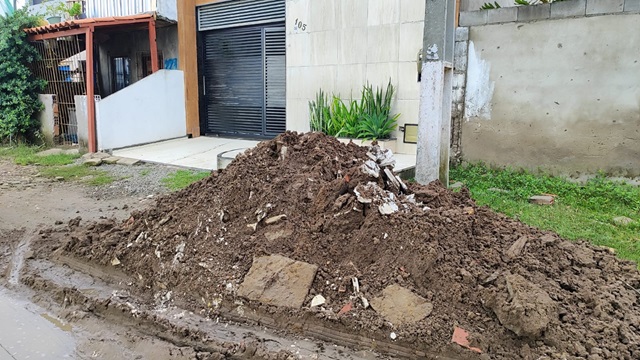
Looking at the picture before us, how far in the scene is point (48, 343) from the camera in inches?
127

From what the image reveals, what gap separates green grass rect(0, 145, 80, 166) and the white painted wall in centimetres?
77

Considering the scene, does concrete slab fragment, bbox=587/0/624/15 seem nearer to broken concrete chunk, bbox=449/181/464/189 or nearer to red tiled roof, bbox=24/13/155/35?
broken concrete chunk, bbox=449/181/464/189

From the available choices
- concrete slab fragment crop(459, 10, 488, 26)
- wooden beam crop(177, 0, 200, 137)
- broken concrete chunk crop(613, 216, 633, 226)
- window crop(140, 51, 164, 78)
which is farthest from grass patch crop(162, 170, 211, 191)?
broken concrete chunk crop(613, 216, 633, 226)

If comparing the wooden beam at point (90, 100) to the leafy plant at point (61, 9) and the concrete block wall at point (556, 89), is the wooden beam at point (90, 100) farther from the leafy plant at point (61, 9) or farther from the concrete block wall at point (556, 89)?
the concrete block wall at point (556, 89)

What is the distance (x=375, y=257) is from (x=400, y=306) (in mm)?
488

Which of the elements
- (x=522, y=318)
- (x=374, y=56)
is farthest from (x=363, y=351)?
(x=374, y=56)

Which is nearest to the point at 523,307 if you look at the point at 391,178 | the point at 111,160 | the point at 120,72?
the point at 391,178

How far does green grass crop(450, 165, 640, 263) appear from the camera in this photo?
4.59 meters

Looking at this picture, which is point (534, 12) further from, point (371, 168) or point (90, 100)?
point (90, 100)

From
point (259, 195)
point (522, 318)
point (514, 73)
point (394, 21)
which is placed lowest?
point (522, 318)

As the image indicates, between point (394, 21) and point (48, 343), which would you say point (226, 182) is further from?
point (394, 21)

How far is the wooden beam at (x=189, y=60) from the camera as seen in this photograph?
11.5 m

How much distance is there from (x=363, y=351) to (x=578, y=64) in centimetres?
537

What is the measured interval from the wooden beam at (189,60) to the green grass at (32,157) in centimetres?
289
